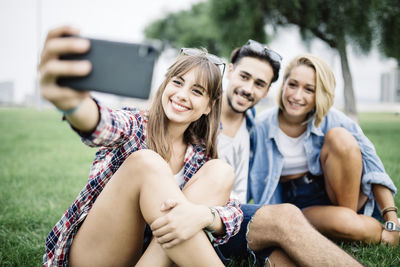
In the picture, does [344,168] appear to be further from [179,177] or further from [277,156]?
[179,177]

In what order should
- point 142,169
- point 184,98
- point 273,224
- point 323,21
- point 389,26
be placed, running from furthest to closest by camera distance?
1. point 323,21
2. point 389,26
3. point 184,98
4. point 273,224
5. point 142,169

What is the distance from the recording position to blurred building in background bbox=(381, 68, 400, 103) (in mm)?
21734

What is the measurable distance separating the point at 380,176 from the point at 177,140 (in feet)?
4.83

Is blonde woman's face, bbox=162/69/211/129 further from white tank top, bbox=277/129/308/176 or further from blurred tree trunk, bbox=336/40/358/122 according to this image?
blurred tree trunk, bbox=336/40/358/122

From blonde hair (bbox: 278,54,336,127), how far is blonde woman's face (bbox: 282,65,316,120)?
0.13ft

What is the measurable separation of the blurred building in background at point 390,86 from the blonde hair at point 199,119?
2265cm

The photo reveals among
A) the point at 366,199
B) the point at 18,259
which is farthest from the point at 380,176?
the point at 18,259

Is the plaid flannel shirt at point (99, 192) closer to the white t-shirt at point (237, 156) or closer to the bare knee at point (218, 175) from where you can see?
the bare knee at point (218, 175)

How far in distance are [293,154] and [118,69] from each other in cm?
192

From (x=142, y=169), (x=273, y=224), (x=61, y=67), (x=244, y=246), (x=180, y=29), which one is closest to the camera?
(x=61, y=67)

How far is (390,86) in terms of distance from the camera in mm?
Result: 23016

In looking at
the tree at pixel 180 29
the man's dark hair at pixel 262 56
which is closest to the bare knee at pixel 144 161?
the man's dark hair at pixel 262 56

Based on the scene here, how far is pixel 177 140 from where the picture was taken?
1981 millimetres

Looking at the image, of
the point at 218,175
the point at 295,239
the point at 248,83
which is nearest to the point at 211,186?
Answer: the point at 218,175
